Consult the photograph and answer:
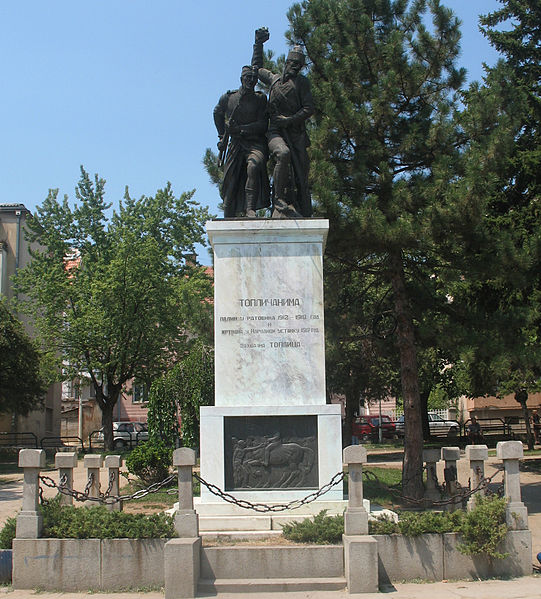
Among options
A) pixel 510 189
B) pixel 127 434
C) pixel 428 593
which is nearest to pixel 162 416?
pixel 510 189

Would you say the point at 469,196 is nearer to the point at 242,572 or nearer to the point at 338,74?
the point at 338,74

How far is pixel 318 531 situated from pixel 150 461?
27.9ft

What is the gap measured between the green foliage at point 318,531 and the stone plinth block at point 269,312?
71.9 inches

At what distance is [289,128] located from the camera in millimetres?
11352

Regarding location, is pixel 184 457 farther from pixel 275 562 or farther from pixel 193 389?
pixel 193 389

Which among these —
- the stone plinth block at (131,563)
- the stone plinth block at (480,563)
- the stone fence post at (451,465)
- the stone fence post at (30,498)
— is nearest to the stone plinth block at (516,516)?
the stone plinth block at (480,563)

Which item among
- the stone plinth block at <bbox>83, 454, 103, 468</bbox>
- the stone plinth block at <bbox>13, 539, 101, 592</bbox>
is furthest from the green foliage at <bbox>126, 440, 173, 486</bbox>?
the stone plinth block at <bbox>13, 539, 101, 592</bbox>

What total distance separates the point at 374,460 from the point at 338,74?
1556 centimetres

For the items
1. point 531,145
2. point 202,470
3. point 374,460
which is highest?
point 531,145

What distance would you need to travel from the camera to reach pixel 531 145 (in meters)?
21.5

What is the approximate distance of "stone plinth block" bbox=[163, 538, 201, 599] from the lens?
300 inches

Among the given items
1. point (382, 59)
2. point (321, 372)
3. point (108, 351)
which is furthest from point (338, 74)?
point (108, 351)

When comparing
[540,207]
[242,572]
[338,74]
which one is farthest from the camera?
[540,207]

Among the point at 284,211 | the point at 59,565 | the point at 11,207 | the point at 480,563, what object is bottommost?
the point at 480,563
